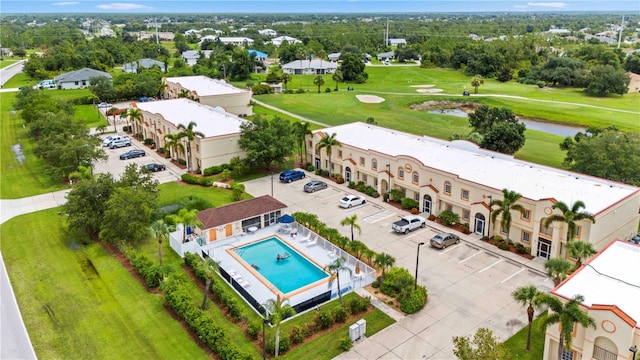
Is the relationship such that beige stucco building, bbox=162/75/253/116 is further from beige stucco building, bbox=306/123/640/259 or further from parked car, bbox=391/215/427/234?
parked car, bbox=391/215/427/234

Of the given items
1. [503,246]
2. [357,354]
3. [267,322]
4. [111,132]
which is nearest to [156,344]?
[267,322]

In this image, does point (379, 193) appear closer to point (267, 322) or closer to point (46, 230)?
point (267, 322)

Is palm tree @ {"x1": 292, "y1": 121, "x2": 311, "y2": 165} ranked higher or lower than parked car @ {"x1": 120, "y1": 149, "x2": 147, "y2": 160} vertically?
higher

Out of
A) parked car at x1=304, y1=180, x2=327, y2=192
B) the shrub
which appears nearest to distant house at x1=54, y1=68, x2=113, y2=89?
parked car at x1=304, y1=180, x2=327, y2=192

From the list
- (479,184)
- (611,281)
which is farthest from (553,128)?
(611,281)

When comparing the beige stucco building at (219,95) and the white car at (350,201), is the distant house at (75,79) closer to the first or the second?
the beige stucco building at (219,95)

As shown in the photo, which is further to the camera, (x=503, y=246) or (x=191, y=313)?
(x=503, y=246)
